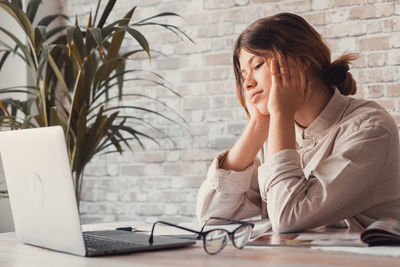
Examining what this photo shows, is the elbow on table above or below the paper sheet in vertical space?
below

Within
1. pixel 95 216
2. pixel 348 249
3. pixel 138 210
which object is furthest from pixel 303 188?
pixel 95 216

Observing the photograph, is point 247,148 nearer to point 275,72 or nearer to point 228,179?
point 228,179

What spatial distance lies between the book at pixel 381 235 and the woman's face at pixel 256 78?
2.33 feet

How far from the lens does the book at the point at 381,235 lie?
44.4 inches

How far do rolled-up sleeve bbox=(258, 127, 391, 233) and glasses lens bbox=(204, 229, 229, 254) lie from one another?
335mm

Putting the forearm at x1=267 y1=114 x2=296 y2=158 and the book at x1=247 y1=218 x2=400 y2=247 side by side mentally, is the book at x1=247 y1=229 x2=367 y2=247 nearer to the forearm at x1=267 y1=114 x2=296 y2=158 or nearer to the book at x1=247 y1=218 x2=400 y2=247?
the book at x1=247 y1=218 x2=400 y2=247

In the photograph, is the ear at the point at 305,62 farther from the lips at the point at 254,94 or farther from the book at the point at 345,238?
the book at the point at 345,238

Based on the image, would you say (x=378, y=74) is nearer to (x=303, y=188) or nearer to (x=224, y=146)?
(x=224, y=146)

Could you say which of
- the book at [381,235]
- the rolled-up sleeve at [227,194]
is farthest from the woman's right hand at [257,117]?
the book at [381,235]

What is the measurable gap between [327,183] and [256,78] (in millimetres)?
460

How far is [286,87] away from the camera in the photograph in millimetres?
1672

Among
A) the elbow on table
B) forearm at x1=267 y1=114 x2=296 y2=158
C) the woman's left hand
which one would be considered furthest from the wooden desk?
the woman's left hand

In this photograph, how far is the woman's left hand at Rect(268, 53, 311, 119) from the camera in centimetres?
163

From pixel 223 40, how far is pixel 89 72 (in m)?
0.83
